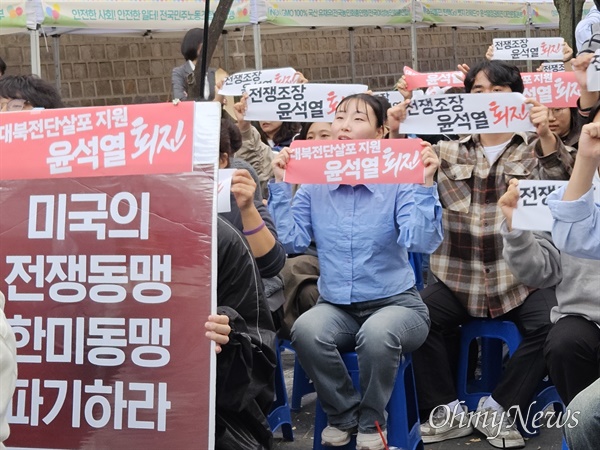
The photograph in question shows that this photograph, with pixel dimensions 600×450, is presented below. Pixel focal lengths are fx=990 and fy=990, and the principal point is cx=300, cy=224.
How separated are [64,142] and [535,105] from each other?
7.53ft

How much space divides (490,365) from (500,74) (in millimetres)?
1397

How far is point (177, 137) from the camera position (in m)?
2.80

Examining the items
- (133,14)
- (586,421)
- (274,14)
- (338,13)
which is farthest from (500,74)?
(338,13)

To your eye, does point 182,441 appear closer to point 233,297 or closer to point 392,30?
point 233,297

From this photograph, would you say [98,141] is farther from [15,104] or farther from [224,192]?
[15,104]

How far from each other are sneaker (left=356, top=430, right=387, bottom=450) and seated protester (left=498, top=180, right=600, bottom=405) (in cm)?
69

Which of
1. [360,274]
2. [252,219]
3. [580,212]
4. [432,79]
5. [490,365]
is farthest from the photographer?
[432,79]

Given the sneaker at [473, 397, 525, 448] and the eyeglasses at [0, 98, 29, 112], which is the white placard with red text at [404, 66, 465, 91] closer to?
the sneaker at [473, 397, 525, 448]

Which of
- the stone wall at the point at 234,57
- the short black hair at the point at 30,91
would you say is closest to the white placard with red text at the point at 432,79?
the short black hair at the point at 30,91

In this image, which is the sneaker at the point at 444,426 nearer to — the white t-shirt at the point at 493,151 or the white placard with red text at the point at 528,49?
the white t-shirt at the point at 493,151

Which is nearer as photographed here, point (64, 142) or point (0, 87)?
point (64, 142)

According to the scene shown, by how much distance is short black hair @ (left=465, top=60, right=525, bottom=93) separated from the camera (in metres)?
4.77

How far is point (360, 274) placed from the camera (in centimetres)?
395

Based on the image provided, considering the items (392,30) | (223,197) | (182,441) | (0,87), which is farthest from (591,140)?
(392,30)
